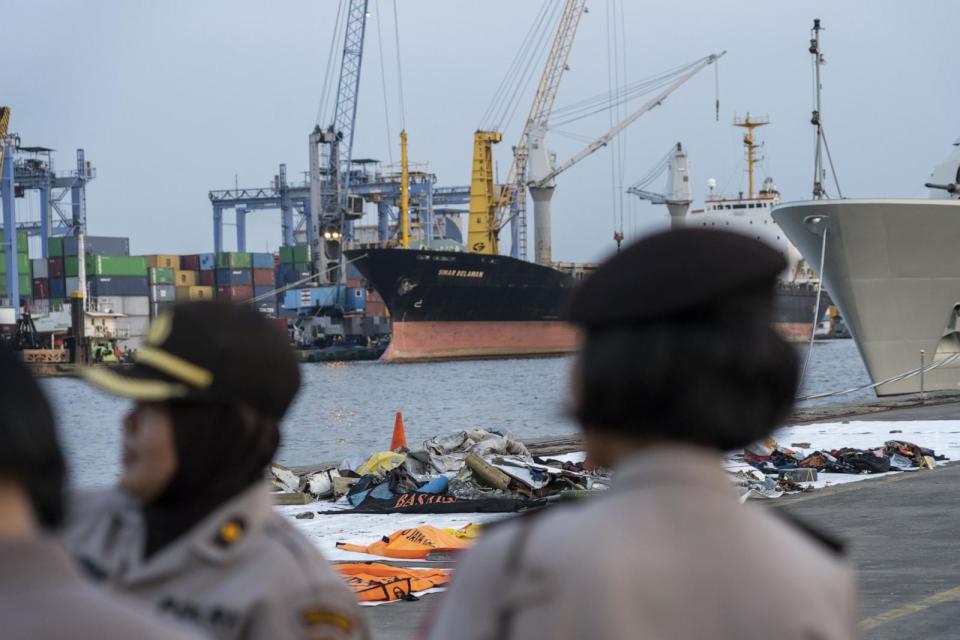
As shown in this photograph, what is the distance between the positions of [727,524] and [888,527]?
8409 millimetres

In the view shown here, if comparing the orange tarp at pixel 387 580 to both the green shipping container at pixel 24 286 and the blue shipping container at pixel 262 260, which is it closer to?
the green shipping container at pixel 24 286

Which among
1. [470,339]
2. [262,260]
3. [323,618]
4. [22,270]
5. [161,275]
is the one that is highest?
[262,260]

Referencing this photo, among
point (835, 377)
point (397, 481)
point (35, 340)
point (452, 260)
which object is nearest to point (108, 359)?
point (35, 340)

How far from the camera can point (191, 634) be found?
A: 1.42 meters

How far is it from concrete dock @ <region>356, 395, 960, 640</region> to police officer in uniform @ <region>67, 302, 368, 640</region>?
12.0ft

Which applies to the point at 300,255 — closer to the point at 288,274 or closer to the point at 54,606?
the point at 288,274

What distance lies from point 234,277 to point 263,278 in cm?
318

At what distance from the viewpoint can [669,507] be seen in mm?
1534

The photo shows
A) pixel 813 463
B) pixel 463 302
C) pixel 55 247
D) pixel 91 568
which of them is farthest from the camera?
pixel 55 247

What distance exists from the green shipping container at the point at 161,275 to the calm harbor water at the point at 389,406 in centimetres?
2242

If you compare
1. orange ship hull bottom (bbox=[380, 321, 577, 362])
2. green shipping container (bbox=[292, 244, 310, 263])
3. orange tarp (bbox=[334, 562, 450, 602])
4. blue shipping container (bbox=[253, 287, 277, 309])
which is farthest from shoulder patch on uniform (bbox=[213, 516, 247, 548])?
green shipping container (bbox=[292, 244, 310, 263])

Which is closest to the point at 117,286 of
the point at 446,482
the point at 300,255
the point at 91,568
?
the point at 300,255

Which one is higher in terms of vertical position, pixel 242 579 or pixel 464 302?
pixel 464 302

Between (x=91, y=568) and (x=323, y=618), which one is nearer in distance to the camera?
(x=323, y=618)
